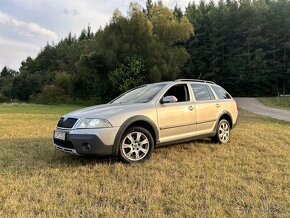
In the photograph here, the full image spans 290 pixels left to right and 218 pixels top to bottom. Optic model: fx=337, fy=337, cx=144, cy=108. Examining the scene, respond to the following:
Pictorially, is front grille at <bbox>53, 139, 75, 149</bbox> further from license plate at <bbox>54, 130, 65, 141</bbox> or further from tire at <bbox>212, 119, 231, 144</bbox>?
tire at <bbox>212, 119, 231, 144</bbox>

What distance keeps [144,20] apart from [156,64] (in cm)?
523

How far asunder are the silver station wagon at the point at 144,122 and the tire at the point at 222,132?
2cm

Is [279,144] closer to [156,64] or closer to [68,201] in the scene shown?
[68,201]

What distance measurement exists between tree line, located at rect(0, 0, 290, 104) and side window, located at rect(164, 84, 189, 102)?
2909 cm

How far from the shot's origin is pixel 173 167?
5.79 m

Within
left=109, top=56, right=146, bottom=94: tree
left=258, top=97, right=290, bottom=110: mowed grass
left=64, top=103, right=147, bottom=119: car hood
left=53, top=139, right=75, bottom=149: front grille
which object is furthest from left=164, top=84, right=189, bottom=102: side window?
left=109, top=56, right=146, bottom=94: tree

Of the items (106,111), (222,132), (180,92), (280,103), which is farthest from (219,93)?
(280,103)

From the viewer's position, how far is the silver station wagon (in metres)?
5.71

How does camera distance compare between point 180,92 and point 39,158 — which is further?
point 180,92

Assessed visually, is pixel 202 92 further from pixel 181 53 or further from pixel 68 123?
pixel 181 53

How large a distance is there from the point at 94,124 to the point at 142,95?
1.65 m

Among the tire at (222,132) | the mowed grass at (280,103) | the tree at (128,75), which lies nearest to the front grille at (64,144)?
the tire at (222,132)

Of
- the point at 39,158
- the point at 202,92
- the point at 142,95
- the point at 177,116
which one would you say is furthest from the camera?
the point at 202,92

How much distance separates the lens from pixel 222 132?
8.20 metres
